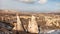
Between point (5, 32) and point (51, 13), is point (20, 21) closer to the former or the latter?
point (5, 32)

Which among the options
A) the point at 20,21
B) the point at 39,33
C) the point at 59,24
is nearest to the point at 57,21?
the point at 59,24

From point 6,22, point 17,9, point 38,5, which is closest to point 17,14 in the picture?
point 17,9

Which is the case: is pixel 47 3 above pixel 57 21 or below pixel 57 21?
above

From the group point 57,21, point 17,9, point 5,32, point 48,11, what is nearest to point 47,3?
point 48,11

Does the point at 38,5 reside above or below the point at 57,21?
above

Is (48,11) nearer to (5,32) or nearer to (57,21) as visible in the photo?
(57,21)

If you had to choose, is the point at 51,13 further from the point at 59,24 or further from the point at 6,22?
the point at 6,22

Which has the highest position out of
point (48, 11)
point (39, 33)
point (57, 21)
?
point (48, 11)

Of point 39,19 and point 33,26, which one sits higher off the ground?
point 39,19
